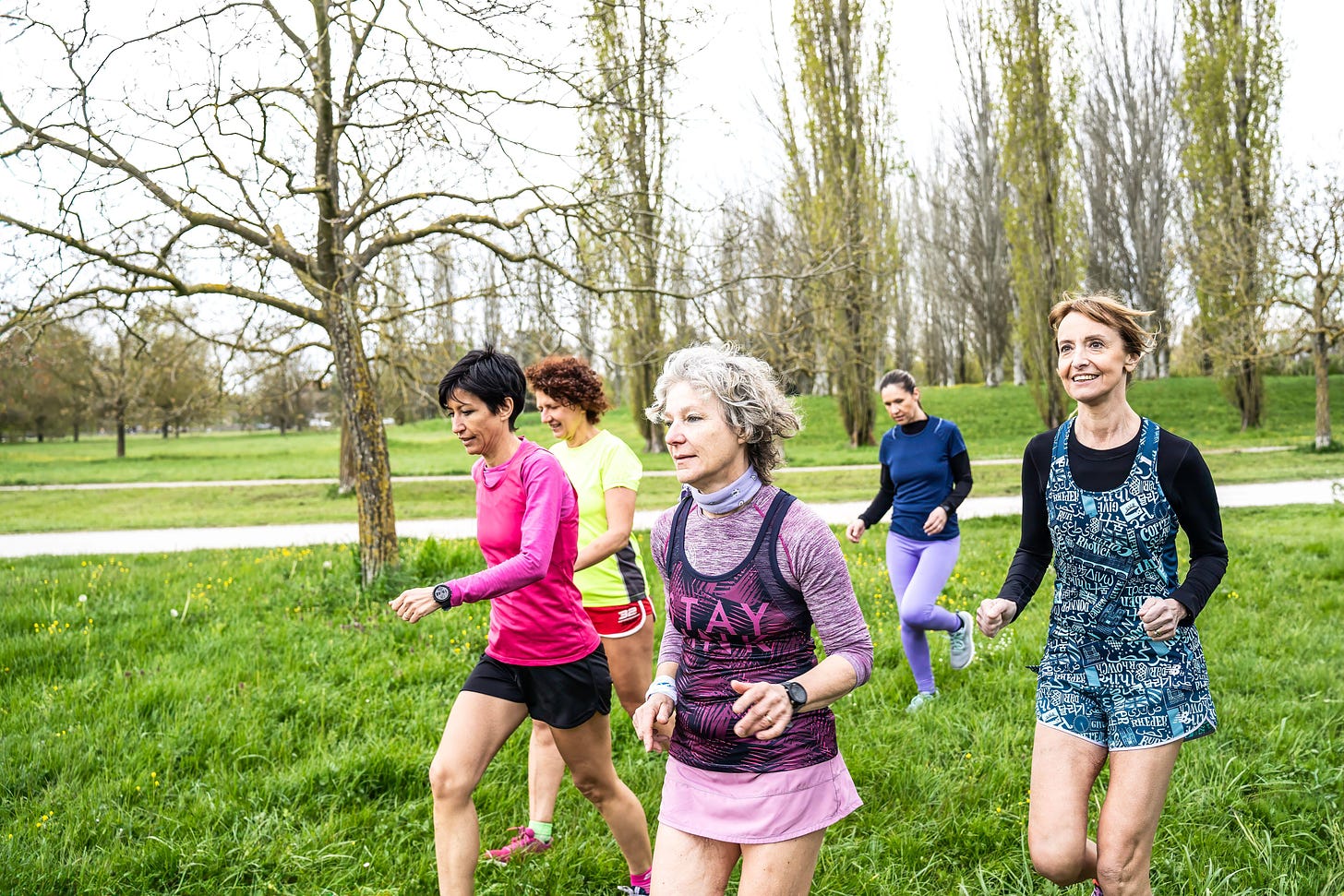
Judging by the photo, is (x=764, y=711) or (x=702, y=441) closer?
(x=764, y=711)

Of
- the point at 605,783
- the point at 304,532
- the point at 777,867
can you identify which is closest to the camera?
the point at 777,867

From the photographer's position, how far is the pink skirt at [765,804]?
7.47ft

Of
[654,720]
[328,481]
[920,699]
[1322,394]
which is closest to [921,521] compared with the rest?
[920,699]

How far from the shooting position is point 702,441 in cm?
243

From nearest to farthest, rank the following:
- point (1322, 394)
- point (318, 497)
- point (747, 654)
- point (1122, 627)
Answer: point (747, 654) → point (1122, 627) → point (318, 497) → point (1322, 394)

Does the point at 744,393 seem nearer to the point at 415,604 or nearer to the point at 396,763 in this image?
the point at 415,604

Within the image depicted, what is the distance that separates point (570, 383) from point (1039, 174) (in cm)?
2572

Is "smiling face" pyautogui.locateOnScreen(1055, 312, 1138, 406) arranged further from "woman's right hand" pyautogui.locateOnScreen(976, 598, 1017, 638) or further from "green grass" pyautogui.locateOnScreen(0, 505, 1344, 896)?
"green grass" pyautogui.locateOnScreen(0, 505, 1344, 896)

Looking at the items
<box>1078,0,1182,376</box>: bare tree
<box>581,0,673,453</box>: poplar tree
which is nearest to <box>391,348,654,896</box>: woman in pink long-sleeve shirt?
<box>581,0,673,453</box>: poplar tree

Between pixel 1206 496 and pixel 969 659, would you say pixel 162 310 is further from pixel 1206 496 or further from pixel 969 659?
pixel 1206 496

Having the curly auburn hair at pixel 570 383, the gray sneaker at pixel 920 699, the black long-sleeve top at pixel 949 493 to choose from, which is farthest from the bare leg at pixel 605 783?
the black long-sleeve top at pixel 949 493

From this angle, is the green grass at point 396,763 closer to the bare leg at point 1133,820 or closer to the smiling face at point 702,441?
the bare leg at point 1133,820

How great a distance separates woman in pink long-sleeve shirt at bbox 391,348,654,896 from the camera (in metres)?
3.11

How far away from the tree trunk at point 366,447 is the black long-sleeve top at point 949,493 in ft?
14.1
